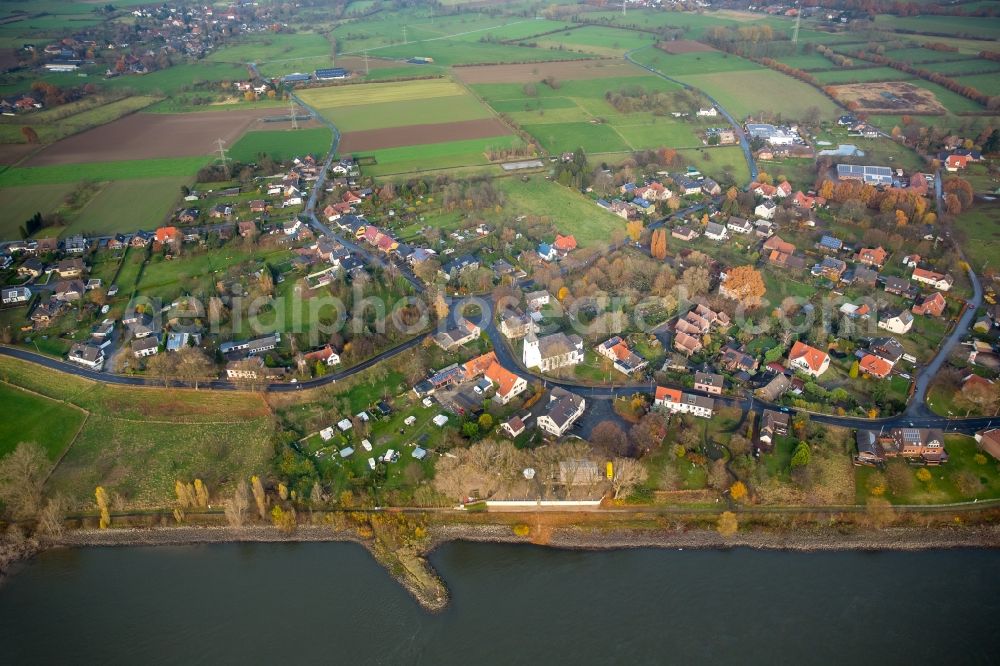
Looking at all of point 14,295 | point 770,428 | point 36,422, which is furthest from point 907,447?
point 14,295

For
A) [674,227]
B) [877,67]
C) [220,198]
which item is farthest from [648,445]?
[877,67]

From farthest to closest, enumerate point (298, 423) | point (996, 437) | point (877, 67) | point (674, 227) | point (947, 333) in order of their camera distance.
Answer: point (877, 67)
point (674, 227)
point (947, 333)
point (298, 423)
point (996, 437)

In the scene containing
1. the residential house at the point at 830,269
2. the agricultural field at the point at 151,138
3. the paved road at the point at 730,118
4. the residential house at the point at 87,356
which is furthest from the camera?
the agricultural field at the point at 151,138

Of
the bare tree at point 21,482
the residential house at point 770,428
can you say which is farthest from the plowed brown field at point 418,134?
the residential house at point 770,428

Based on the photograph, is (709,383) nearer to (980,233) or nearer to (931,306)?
(931,306)

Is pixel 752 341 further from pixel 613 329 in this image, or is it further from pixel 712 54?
pixel 712 54

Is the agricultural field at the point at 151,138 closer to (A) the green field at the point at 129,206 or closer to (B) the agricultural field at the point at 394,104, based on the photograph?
(A) the green field at the point at 129,206
